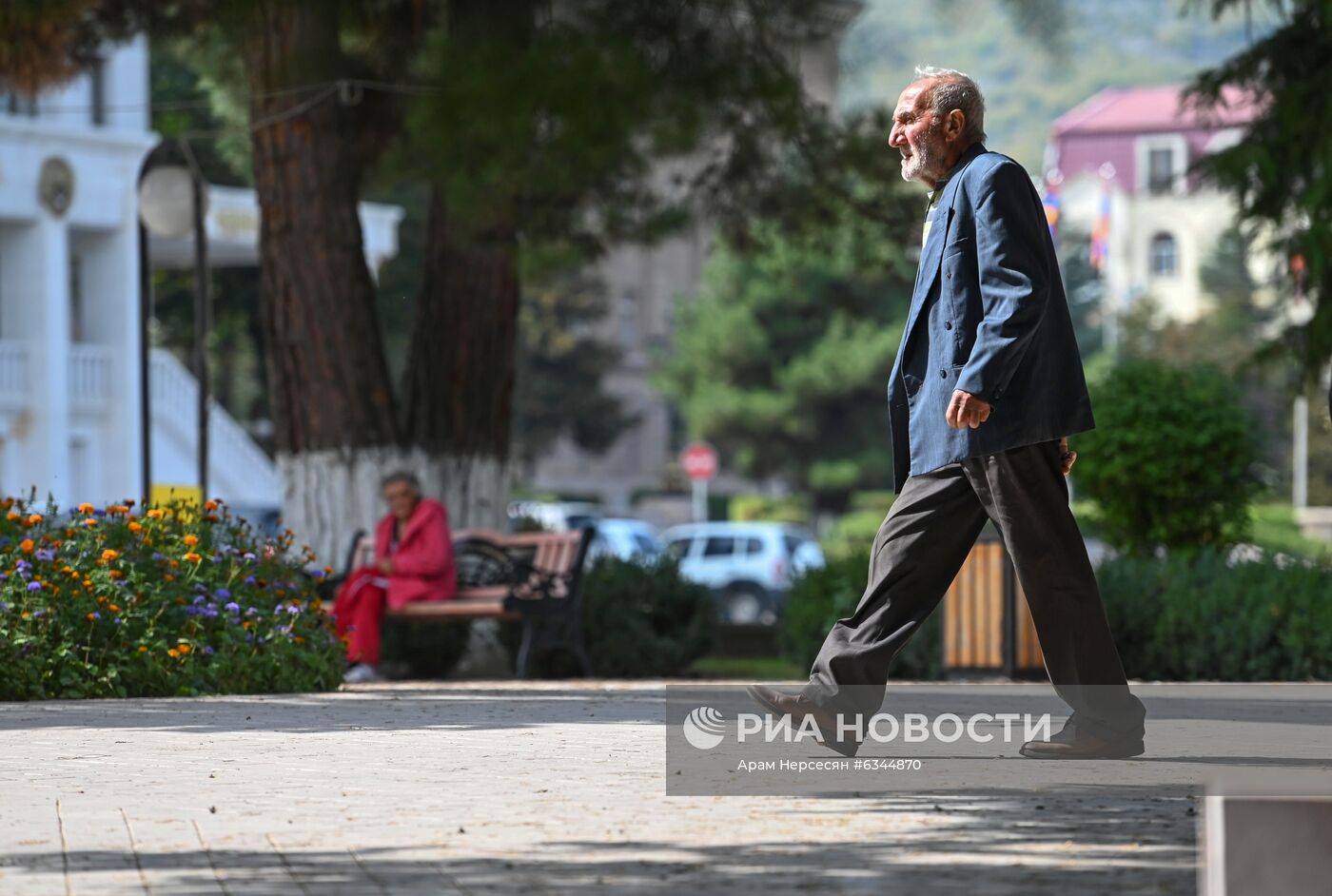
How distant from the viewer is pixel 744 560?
3947cm

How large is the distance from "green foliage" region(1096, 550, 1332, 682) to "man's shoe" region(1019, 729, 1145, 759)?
6.66 meters

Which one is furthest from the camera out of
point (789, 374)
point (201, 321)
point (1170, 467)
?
point (789, 374)

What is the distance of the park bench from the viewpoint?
46.6 ft

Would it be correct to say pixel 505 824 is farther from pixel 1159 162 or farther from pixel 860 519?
pixel 1159 162

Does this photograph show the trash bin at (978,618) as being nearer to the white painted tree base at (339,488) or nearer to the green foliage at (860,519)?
the white painted tree base at (339,488)

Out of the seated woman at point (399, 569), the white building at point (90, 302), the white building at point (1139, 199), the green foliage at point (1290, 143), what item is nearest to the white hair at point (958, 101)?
the seated woman at point (399, 569)

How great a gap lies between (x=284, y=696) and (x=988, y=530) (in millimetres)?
5313

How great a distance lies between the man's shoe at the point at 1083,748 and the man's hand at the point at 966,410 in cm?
95

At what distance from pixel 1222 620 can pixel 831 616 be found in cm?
260

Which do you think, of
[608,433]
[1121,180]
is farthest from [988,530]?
[1121,180]

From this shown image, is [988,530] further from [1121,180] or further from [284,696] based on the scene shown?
[1121,180]

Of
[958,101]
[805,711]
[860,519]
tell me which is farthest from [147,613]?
[860,519]

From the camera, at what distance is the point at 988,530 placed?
13914mm

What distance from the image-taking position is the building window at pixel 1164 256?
108 meters
